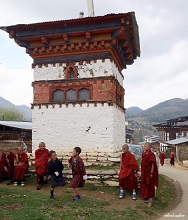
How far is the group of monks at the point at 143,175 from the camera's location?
24.9 ft

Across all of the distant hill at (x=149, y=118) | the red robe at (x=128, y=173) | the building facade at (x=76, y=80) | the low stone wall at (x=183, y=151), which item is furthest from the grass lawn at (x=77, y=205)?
the distant hill at (x=149, y=118)

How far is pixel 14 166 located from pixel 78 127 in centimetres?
255

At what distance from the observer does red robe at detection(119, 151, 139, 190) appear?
7.84 m

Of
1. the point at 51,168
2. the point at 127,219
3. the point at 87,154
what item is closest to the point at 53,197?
the point at 51,168

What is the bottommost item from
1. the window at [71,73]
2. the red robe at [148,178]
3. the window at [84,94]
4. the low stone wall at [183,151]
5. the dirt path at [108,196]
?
the low stone wall at [183,151]

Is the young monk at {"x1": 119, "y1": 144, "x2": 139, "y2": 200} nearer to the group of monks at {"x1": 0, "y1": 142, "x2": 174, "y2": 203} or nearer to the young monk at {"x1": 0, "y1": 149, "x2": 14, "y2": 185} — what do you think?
the group of monks at {"x1": 0, "y1": 142, "x2": 174, "y2": 203}

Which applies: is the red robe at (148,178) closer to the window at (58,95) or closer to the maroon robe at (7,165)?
the window at (58,95)

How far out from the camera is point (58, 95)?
10398 millimetres

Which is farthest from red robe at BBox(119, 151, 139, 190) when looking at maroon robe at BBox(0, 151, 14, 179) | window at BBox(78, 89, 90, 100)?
maroon robe at BBox(0, 151, 14, 179)

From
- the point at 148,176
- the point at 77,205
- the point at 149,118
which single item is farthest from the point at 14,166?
the point at 149,118

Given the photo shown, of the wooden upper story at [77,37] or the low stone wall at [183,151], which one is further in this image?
the low stone wall at [183,151]

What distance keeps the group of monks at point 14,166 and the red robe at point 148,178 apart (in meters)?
3.89

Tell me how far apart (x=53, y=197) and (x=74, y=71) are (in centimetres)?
473

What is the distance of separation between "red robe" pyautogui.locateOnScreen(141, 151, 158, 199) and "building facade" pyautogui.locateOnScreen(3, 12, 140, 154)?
209cm
